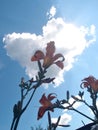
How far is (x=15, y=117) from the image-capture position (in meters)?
2.00

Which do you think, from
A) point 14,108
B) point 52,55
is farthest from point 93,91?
point 14,108

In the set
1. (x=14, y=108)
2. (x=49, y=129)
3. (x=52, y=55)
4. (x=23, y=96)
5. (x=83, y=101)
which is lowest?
(x=49, y=129)

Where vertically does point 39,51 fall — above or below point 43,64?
above

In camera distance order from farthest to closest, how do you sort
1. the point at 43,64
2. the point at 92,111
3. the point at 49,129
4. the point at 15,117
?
the point at 92,111, the point at 43,64, the point at 49,129, the point at 15,117

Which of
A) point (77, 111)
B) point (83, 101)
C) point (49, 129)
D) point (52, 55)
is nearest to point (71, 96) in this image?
point (83, 101)

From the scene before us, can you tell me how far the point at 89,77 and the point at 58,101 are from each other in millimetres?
666

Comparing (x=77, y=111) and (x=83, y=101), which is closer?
(x=77, y=111)

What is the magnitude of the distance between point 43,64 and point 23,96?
62 centimetres

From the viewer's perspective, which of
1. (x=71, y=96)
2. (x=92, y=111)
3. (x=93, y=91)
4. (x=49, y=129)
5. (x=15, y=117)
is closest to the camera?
(x=15, y=117)

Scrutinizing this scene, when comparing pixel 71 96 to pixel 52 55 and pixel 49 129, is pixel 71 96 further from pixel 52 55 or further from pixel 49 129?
pixel 49 129

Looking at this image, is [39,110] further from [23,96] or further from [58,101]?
[23,96]

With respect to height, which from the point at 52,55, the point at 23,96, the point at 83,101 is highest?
the point at 52,55

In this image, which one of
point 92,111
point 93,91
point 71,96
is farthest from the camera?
point 71,96

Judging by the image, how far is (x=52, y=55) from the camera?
2.85 meters
